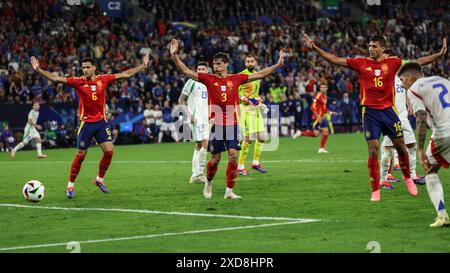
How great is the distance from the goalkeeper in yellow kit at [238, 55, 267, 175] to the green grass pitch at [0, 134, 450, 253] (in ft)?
1.67

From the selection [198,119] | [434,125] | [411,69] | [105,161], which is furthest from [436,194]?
[198,119]

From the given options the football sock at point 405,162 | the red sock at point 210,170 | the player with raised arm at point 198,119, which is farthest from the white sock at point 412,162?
the player with raised arm at point 198,119

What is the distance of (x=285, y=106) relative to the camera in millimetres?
43531

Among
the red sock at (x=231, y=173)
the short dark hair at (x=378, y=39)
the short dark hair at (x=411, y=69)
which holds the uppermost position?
the short dark hair at (x=378, y=39)

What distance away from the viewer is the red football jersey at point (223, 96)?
15.6m

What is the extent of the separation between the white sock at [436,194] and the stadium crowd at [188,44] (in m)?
27.8

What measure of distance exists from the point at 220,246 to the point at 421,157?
2.97 meters

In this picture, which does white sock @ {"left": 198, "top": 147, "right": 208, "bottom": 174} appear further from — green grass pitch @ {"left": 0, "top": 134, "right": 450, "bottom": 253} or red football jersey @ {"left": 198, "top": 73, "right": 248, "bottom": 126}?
red football jersey @ {"left": 198, "top": 73, "right": 248, "bottom": 126}

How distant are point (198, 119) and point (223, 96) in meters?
4.85

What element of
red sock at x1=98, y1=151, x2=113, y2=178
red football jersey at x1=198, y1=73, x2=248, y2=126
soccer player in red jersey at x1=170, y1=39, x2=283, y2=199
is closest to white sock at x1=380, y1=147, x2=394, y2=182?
soccer player in red jersey at x1=170, y1=39, x2=283, y2=199

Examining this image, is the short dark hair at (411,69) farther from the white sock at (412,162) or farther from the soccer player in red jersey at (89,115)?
the soccer player in red jersey at (89,115)

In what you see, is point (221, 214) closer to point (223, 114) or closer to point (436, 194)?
point (223, 114)

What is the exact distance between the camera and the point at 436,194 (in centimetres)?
1138
